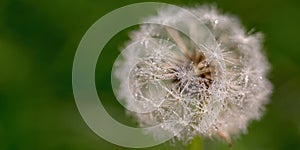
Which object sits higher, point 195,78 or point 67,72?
point 67,72

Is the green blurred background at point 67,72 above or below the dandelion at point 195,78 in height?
above

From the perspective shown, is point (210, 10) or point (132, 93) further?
point (210, 10)

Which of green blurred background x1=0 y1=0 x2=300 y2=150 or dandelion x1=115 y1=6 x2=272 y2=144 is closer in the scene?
dandelion x1=115 y1=6 x2=272 y2=144

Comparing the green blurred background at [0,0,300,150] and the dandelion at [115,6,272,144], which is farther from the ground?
the green blurred background at [0,0,300,150]

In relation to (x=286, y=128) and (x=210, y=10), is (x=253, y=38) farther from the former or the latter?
(x=286, y=128)

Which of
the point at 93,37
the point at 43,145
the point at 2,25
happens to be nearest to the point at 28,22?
the point at 2,25
